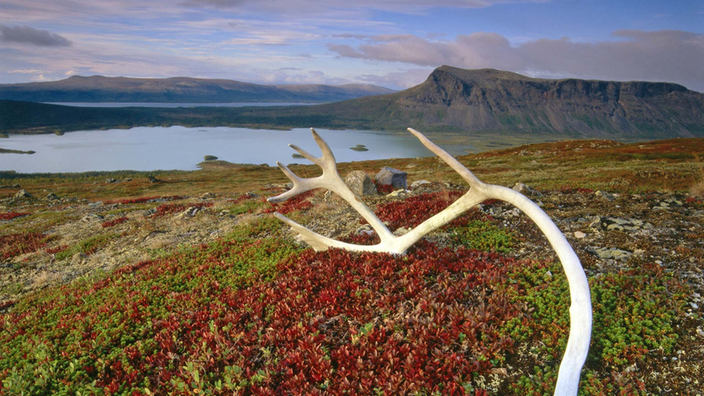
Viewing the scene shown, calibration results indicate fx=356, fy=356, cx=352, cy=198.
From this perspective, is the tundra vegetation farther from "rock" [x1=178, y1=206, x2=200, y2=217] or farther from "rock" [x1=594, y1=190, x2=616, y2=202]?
"rock" [x1=178, y1=206, x2=200, y2=217]

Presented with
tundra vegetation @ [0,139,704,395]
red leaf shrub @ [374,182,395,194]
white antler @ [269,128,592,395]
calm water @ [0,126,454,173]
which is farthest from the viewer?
calm water @ [0,126,454,173]

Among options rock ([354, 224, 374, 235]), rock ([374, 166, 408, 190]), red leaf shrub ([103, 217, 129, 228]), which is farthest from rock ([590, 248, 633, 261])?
red leaf shrub ([103, 217, 129, 228])

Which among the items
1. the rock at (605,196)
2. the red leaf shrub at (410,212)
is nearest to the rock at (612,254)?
the red leaf shrub at (410,212)

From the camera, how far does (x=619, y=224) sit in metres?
8.80

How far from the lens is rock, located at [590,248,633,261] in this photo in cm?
686

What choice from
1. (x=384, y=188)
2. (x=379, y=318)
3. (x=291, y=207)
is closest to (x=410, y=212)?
(x=379, y=318)

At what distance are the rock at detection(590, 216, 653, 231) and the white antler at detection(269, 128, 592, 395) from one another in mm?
5385

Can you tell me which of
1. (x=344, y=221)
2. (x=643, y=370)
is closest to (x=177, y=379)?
(x=643, y=370)

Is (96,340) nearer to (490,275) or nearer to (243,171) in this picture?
(490,275)

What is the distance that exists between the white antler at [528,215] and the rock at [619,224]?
5385mm

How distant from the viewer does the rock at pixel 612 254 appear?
22.5 ft

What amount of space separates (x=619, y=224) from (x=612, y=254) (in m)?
2.36

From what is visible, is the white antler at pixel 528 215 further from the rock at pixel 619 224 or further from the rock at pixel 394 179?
the rock at pixel 394 179

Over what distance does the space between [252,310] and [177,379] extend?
155 cm
